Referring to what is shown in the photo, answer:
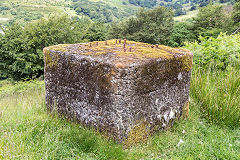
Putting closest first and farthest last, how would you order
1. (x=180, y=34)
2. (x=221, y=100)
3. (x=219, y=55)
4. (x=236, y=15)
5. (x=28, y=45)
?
(x=221, y=100) < (x=219, y=55) < (x=28, y=45) < (x=236, y=15) < (x=180, y=34)

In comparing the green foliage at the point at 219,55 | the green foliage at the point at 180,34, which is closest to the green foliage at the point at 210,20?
the green foliage at the point at 180,34

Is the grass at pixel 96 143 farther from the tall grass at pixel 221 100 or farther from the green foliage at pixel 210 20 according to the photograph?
the green foliage at pixel 210 20

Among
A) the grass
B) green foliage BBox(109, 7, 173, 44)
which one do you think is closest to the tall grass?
the grass

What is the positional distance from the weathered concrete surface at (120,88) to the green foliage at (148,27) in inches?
1293

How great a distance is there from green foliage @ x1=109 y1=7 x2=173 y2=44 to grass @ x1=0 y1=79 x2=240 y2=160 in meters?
33.2

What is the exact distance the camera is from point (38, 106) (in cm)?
432

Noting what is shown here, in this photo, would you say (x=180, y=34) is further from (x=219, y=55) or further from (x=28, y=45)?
(x=219, y=55)

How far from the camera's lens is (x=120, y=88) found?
2.81 m

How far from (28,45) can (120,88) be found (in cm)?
2308

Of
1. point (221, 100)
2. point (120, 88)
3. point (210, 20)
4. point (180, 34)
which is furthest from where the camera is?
point (180, 34)

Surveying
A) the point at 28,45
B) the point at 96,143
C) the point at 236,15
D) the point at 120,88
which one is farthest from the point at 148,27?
the point at 96,143

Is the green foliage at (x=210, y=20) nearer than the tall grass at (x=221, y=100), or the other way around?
the tall grass at (x=221, y=100)

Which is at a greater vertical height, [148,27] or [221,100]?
[148,27]

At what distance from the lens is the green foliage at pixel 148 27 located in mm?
36031
